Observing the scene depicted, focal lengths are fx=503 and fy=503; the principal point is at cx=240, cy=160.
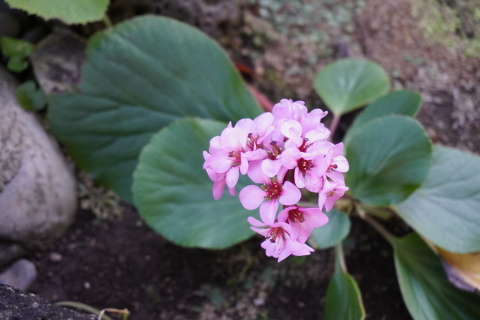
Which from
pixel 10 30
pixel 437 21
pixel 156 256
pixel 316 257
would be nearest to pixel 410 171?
pixel 316 257

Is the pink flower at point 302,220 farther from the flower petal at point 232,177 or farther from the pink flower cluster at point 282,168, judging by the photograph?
the flower petal at point 232,177

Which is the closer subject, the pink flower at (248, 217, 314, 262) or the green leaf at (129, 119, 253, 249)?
the pink flower at (248, 217, 314, 262)

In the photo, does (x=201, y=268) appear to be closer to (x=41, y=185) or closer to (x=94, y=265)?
(x=94, y=265)

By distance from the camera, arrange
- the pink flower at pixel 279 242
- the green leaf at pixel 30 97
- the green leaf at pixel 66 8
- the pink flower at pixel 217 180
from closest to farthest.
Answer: the pink flower at pixel 279 242
the pink flower at pixel 217 180
the green leaf at pixel 66 8
the green leaf at pixel 30 97

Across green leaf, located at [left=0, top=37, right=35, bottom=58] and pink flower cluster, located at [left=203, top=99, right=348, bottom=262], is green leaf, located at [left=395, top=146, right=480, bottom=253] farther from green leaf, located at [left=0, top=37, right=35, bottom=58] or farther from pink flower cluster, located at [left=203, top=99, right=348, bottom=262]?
green leaf, located at [left=0, top=37, right=35, bottom=58]

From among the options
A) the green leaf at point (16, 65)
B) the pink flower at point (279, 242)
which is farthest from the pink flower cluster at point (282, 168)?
the green leaf at point (16, 65)

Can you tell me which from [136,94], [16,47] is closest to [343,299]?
[136,94]

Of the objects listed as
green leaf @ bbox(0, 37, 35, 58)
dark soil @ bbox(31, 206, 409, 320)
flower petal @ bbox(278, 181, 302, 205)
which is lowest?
dark soil @ bbox(31, 206, 409, 320)

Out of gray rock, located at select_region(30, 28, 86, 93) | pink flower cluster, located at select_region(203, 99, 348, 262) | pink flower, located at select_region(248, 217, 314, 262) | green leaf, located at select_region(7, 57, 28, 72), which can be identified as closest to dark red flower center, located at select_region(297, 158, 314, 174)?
pink flower cluster, located at select_region(203, 99, 348, 262)
